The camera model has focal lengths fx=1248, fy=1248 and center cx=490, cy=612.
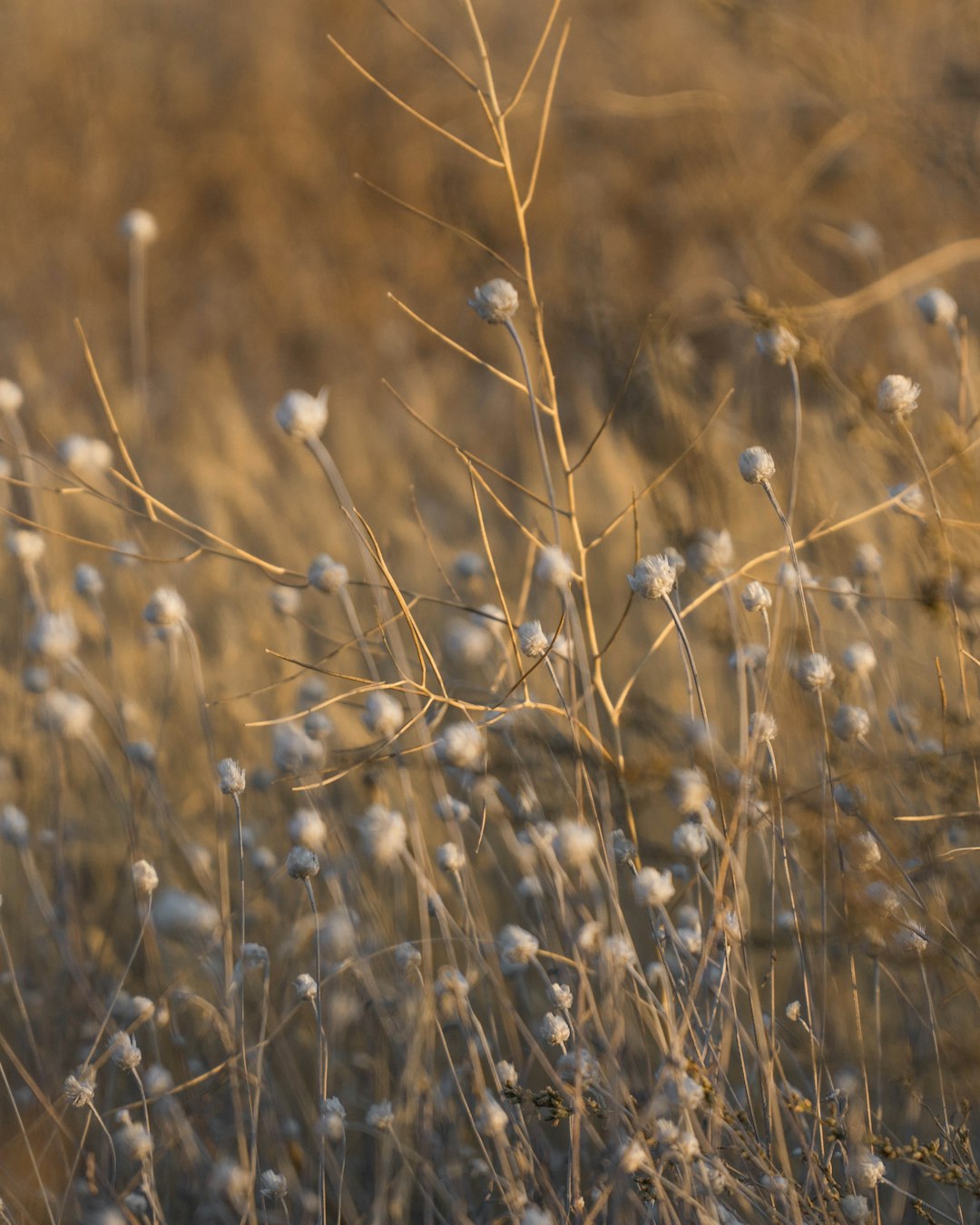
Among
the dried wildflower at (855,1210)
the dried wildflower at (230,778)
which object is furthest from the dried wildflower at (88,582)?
the dried wildflower at (855,1210)

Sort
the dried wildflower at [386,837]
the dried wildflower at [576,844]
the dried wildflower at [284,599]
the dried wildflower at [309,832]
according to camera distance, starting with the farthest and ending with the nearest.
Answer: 1. the dried wildflower at [284,599]
2. the dried wildflower at [309,832]
3. the dried wildflower at [386,837]
4. the dried wildflower at [576,844]

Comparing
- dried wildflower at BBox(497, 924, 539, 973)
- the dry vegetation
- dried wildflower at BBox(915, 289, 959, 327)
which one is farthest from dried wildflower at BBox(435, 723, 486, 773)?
dried wildflower at BBox(915, 289, 959, 327)

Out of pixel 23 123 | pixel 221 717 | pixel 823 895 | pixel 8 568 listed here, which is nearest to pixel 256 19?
pixel 23 123

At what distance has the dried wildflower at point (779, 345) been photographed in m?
1.21

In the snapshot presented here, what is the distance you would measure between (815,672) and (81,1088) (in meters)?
0.71

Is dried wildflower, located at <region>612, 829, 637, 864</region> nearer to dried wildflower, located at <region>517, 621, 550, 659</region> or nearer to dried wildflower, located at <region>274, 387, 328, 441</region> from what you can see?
dried wildflower, located at <region>517, 621, 550, 659</region>

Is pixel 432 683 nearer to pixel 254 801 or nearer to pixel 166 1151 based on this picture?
pixel 254 801

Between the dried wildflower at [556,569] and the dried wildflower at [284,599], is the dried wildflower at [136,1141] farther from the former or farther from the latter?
the dried wildflower at [284,599]

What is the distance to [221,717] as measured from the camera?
1879 millimetres

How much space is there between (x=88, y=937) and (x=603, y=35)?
5.25 meters

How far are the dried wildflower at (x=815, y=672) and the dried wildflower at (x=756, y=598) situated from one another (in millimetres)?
59

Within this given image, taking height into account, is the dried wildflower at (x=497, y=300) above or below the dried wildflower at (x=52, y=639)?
above

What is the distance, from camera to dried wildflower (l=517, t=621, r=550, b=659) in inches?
39.0

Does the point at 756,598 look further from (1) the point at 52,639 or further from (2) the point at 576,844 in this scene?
(1) the point at 52,639
